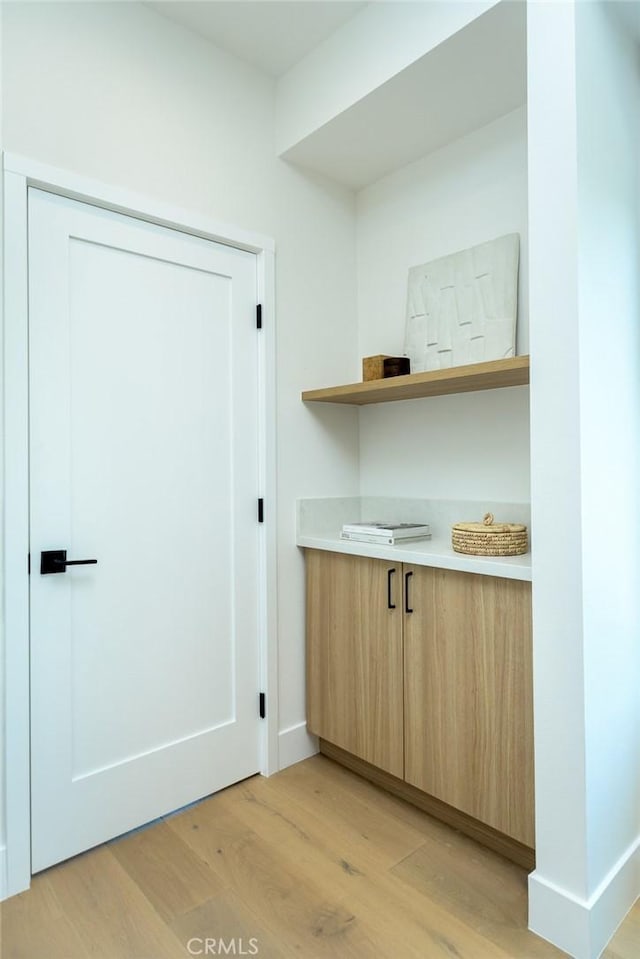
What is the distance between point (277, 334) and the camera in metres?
2.34

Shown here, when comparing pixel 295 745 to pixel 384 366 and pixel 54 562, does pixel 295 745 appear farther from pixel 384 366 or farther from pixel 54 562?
pixel 384 366

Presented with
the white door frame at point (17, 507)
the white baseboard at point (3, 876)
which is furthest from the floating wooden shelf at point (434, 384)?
the white baseboard at point (3, 876)

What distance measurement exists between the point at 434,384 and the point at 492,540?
0.57 meters

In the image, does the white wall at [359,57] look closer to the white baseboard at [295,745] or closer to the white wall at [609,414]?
the white wall at [609,414]

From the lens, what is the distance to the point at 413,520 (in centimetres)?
246

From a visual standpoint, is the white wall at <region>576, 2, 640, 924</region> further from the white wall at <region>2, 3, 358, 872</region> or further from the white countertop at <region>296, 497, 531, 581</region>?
the white wall at <region>2, 3, 358, 872</region>

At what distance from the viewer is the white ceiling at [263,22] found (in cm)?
196

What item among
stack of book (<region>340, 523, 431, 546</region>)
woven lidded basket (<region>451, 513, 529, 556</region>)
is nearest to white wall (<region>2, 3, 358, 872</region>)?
stack of book (<region>340, 523, 431, 546</region>)

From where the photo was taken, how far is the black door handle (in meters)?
1.73

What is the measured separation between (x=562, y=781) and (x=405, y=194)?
2248mm

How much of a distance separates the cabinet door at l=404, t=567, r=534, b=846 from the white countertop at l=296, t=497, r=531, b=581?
0.05 m

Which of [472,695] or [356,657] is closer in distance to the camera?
[472,695]

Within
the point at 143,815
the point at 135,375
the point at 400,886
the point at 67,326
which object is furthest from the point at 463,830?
the point at 67,326

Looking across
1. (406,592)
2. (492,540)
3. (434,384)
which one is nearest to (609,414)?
(492,540)
